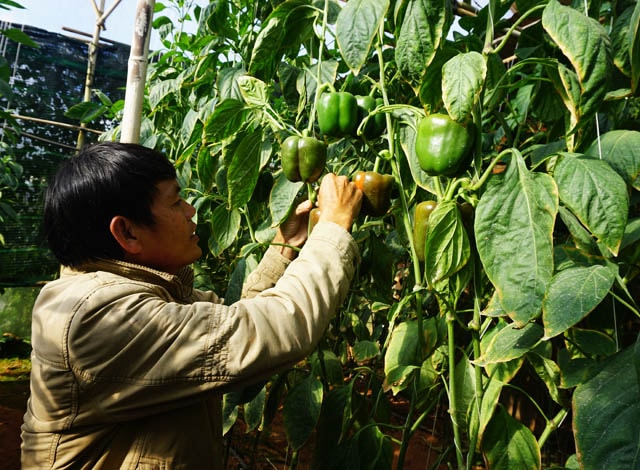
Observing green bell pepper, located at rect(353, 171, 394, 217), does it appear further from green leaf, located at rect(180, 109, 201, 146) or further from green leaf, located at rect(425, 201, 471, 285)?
green leaf, located at rect(180, 109, 201, 146)

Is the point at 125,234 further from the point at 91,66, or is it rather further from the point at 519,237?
the point at 91,66

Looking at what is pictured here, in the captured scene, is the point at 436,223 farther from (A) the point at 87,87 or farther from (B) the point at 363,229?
(A) the point at 87,87

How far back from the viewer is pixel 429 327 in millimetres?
1173

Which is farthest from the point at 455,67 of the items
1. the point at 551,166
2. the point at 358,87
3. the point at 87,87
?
the point at 87,87

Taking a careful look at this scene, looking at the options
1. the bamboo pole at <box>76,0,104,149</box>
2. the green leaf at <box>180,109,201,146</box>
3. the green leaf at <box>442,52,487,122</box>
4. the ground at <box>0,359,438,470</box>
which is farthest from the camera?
the bamboo pole at <box>76,0,104,149</box>

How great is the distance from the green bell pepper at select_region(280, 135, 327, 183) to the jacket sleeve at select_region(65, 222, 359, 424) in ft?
0.91

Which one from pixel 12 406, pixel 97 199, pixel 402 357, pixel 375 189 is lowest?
pixel 12 406

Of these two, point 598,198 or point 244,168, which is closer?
point 598,198

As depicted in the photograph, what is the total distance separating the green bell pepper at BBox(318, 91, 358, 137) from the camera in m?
1.04

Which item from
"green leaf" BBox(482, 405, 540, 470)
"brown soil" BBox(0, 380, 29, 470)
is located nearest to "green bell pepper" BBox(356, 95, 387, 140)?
"green leaf" BBox(482, 405, 540, 470)

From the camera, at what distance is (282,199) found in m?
1.25

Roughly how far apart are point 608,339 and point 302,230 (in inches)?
27.2

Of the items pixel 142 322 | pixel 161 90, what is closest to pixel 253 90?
pixel 142 322

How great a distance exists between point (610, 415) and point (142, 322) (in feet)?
2.27
